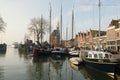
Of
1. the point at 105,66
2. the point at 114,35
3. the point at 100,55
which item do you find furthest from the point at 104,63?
the point at 114,35

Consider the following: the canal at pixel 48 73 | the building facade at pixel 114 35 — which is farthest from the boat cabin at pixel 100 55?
the building facade at pixel 114 35

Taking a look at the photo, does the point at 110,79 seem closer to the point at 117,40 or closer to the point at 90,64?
the point at 90,64

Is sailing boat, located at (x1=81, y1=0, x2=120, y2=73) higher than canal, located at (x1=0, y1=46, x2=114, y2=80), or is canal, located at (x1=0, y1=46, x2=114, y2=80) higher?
sailing boat, located at (x1=81, y1=0, x2=120, y2=73)

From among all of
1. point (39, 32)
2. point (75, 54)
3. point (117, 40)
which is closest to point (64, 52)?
point (75, 54)

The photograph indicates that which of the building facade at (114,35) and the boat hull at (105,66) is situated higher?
the building facade at (114,35)

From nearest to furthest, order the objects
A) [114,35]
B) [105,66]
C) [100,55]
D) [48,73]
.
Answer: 1. [105,66]
2. [48,73]
3. [100,55]
4. [114,35]

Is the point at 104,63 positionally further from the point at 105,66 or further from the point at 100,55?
the point at 100,55

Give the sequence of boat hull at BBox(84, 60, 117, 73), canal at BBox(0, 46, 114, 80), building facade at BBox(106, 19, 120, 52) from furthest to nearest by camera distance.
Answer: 1. building facade at BBox(106, 19, 120, 52)
2. canal at BBox(0, 46, 114, 80)
3. boat hull at BBox(84, 60, 117, 73)

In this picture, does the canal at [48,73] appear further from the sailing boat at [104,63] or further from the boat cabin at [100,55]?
the boat cabin at [100,55]

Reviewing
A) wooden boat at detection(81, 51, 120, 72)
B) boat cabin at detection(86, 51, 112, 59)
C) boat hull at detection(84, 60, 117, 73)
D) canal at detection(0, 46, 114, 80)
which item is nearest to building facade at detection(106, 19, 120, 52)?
canal at detection(0, 46, 114, 80)

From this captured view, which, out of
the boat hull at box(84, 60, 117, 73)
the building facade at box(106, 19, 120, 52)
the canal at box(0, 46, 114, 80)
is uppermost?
the building facade at box(106, 19, 120, 52)

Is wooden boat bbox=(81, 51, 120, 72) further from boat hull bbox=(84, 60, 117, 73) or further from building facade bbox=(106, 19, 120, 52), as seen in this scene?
building facade bbox=(106, 19, 120, 52)

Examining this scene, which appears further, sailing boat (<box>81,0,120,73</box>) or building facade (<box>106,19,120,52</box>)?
building facade (<box>106,19,120,52</box>)

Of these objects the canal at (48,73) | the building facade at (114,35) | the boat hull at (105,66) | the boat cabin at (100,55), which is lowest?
the canal at (48,73)
